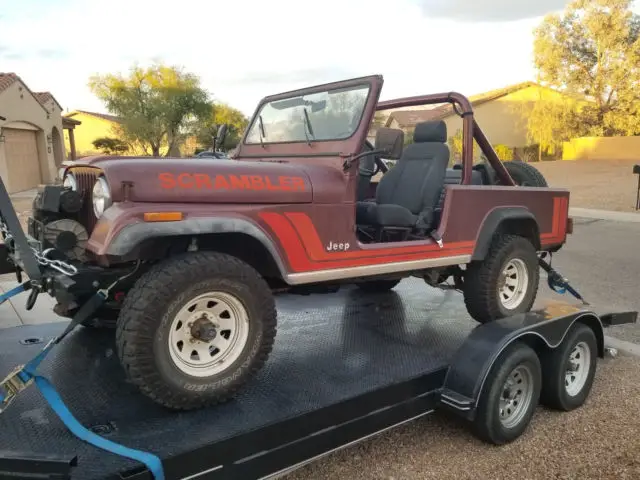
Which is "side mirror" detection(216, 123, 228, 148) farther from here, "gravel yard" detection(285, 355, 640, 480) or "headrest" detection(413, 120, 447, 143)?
"gravel yard" detection(285, 355, 640, 480)

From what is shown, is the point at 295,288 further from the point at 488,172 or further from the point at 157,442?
the point at 488,172

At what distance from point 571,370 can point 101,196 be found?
3272mm

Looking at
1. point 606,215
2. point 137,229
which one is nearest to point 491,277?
point 137,229

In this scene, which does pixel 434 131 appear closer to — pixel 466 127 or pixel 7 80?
pixel 466 127

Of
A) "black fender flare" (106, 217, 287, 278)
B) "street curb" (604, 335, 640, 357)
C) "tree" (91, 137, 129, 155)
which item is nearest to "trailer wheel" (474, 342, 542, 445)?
"black fender flare" (106, 217, 287, 278)

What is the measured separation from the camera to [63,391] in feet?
8.72

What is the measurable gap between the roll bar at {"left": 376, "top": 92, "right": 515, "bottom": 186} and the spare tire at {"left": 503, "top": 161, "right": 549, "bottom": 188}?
41 centimetres

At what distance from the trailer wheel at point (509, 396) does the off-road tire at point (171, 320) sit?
138cm

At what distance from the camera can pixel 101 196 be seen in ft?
8.70

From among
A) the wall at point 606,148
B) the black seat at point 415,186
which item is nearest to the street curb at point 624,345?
the black seat at point 415,186

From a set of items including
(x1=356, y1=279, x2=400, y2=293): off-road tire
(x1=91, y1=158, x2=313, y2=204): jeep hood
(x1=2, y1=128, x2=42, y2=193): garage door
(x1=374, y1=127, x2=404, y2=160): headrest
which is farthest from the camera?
(x1=2, y1=128, x2=42, y2=193): garage door

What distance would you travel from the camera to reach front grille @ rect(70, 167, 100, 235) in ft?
9.86

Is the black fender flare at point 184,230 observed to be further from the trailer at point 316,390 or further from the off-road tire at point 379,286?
the off-road tire at point 379,286

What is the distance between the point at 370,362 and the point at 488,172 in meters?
2.15
